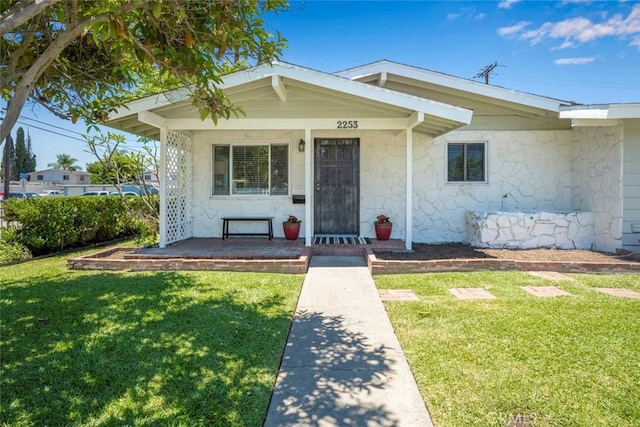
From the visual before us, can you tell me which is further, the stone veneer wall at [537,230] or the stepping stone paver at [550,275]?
the stone veneer wall at [537,230]

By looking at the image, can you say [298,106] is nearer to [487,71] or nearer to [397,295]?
[397,295]

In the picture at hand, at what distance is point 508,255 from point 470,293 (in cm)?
296

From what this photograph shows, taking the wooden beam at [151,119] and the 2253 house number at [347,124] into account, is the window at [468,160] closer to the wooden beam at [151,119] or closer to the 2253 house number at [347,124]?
the 2253 house number at [347,124]

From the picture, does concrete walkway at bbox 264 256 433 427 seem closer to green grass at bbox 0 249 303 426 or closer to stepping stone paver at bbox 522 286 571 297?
green grass at bbox 0 249 303 426

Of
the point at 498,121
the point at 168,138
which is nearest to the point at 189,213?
the point at 168,138

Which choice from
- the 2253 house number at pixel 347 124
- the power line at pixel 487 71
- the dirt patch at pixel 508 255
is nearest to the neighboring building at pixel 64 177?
the power line at pixel 487 71

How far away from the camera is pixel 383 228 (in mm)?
8727

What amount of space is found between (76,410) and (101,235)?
8.72 m

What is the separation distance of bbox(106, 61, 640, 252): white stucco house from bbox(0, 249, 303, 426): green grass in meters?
2.95

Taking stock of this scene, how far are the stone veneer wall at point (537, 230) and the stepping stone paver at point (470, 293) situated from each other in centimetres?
341

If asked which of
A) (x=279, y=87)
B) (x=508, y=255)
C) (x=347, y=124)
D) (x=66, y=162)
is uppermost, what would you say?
(x=66, y=162)

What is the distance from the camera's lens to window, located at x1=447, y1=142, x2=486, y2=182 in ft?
30.0

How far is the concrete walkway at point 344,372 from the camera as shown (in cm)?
246

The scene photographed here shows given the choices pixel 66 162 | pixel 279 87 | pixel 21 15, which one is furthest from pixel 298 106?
pixel 66 162
